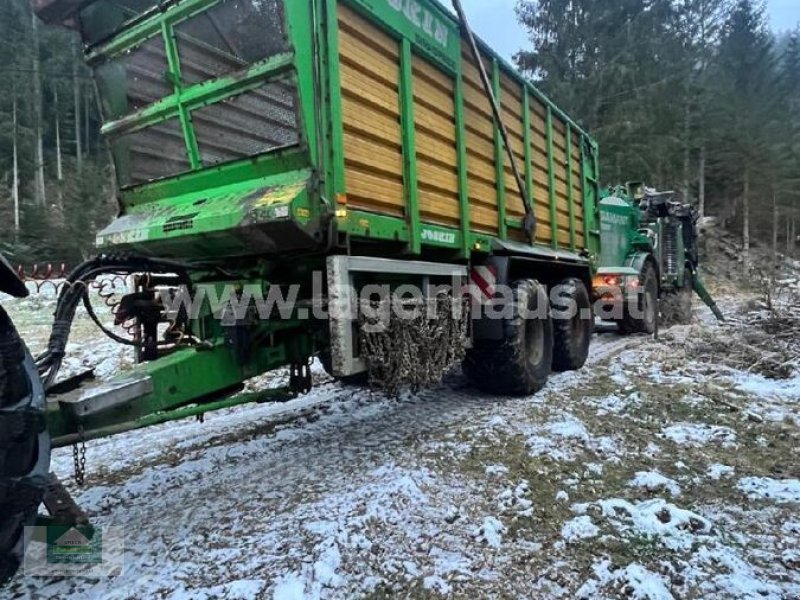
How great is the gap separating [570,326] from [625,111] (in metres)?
18.5

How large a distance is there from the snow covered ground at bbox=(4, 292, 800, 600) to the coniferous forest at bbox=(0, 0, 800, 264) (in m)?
17.9

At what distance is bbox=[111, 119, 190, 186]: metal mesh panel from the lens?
363 cm

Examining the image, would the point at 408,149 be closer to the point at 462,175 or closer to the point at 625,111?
the point at 462,175

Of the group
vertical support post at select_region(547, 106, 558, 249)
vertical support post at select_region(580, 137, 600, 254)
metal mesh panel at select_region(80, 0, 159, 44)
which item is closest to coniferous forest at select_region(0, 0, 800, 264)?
vertical support post at select_region(580, 137, 600, 254)

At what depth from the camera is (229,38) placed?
10.7 ft

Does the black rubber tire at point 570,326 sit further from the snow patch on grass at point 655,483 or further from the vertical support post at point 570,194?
the snow patch on grass at point 655,483

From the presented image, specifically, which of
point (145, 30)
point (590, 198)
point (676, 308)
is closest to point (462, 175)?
point (145, 30)

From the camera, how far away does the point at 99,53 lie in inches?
147

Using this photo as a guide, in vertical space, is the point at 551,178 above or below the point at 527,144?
below

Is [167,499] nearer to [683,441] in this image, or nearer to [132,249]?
[132,249]

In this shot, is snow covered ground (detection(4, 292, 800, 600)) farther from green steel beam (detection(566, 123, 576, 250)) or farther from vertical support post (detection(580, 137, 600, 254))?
vertical support post (detection(580, 137, 600, 254))

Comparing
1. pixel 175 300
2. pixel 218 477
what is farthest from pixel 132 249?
pixel 218 477

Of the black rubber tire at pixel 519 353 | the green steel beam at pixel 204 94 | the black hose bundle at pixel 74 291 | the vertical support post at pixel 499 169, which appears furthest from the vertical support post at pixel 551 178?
the black hose bundle at pixel 74 291

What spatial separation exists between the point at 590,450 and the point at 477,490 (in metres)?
1.02
